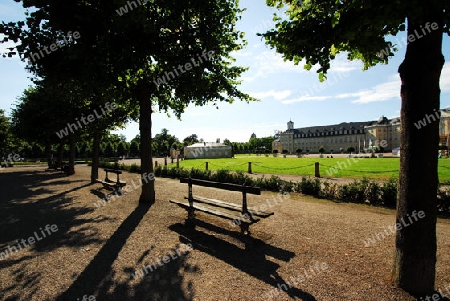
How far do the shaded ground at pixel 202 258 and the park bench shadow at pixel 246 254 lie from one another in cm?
2

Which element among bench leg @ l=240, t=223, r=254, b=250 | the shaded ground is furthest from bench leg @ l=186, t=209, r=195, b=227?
bench leg @ l=240, t=223, r=254, b=250

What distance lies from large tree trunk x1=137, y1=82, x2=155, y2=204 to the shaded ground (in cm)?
147

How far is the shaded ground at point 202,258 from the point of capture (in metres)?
3.78

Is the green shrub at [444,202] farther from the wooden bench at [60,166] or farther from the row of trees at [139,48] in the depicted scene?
the wooden bench at [60,166]

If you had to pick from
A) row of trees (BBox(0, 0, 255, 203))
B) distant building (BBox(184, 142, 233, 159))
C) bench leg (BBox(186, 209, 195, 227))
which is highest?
row of trees (BBox(0, 0, 255, 203))

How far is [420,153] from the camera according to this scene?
11.3 feet

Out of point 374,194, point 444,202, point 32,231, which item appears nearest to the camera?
point 32,231

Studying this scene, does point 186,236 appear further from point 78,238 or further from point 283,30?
point 283,30

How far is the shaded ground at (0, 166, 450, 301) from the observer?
3779 mm

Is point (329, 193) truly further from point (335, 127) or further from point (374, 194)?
point (335, 127)

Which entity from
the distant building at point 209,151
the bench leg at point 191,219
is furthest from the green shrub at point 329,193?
the distant building at point 209,151

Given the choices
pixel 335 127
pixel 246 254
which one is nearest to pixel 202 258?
pixel 246 254

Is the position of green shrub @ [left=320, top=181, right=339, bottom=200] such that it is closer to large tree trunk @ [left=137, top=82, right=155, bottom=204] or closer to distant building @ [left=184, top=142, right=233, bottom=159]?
large tree trunk @ [left=137, top=82, right=155, bottom=204]

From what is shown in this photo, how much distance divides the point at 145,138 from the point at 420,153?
8.46 m
